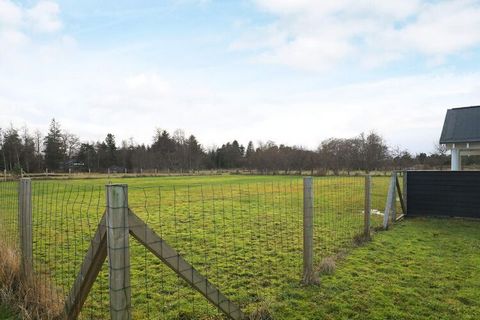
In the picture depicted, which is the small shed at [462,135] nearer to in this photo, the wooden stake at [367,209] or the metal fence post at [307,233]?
the wooden stake at [367,209]

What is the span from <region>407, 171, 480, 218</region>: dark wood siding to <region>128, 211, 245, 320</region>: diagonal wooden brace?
356 inches

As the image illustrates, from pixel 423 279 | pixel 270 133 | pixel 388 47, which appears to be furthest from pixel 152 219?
pixel 270 133

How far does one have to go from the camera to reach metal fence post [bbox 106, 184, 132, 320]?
2080 mm

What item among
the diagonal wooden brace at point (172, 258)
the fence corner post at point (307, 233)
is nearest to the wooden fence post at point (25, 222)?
the diagonal wooden brace at point (172, 258)

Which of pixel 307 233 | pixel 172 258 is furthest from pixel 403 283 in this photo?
pixel 172 258

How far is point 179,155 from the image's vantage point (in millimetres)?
65812

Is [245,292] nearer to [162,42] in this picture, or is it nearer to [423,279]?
[423,279]

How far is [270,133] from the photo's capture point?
281 ft

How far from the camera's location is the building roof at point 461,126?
13.9m

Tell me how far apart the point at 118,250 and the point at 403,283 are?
3942 mm

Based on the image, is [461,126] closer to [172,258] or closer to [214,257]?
[214,257]

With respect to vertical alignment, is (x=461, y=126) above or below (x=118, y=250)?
above

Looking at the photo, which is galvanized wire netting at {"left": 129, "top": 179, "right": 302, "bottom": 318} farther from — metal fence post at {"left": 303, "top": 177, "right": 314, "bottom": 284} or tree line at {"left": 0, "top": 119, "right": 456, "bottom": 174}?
tree line at {"left": 0, "top": 119, "right": 456, "bottom": 174}

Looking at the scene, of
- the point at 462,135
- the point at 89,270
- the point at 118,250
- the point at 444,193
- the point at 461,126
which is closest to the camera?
the point at 118,250
